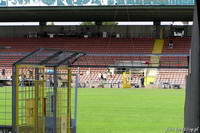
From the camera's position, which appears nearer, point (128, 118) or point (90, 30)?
point (128, 118)

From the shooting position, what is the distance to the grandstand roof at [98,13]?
147ft

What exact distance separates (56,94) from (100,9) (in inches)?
1462

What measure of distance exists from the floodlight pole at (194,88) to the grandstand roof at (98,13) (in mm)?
38450

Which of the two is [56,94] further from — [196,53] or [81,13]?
[81,13]

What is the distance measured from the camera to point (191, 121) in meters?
4.92

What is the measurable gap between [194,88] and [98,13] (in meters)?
44.2

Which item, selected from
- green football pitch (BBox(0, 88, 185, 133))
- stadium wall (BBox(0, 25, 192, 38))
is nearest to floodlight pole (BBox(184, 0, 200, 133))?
green football pitch (BBox(0, 88, 185, 133))

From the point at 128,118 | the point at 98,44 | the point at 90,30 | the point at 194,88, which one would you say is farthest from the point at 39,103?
the point at 90,30

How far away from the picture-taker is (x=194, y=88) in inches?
192

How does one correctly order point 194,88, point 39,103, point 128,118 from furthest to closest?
1. point 128,118
2. point 39,103
3. point 194,88

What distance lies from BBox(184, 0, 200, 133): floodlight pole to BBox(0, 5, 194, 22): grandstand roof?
126ft

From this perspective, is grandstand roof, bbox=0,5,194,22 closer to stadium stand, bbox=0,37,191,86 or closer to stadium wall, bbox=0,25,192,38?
stadium wall, bbox=0,25,192,38

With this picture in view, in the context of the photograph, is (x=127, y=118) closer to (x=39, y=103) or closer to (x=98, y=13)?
(x=39, y=103)

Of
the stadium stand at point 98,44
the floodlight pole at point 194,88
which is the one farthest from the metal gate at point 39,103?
the stadium stand at point 98,44
